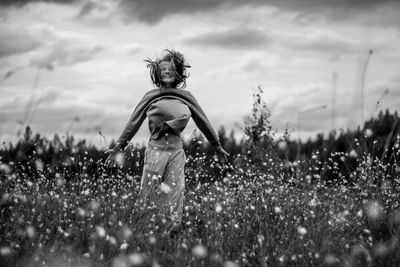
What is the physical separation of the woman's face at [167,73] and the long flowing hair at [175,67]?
0.04 m

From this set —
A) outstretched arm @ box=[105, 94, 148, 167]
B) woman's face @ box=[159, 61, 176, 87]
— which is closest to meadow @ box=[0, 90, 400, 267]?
outstretched arm @ box=[105, 94, 148, 167]

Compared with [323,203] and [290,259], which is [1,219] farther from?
[323,203]

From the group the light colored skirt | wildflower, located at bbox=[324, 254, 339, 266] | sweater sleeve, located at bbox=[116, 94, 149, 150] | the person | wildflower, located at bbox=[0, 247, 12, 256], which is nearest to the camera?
wildflower, located at bbox=[0, 247, 12, 256]

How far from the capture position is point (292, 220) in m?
4.72

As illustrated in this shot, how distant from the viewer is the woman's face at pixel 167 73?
552 cm

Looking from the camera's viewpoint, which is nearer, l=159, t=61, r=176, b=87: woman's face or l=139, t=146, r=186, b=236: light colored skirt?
l=139, t=146, r=186, b=236: light colored skirt

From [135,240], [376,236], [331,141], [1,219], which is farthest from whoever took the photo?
[331,141]

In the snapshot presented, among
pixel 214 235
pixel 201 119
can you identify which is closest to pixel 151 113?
pixel 201 119

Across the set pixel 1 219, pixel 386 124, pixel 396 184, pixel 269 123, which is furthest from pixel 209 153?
pixel 1 219

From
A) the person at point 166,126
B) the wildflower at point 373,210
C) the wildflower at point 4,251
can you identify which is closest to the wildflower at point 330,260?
the wildflower at point 373,210

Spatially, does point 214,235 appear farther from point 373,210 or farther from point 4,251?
point 4,251

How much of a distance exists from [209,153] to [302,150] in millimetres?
1773

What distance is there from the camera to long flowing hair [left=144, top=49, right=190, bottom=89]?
18.4 ft

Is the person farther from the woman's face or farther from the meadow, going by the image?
the meadow
